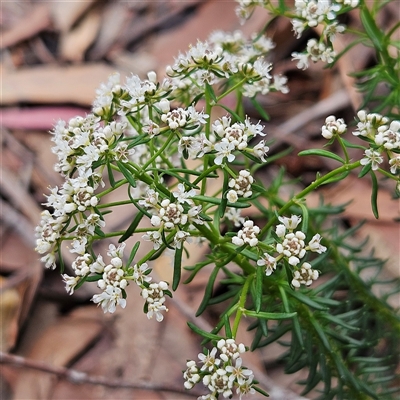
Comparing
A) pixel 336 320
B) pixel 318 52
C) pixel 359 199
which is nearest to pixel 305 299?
pixel 336 320

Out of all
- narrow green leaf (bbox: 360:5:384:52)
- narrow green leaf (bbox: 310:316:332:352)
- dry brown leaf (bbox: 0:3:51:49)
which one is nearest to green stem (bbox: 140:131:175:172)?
narrow green leaf (bbox: 310:316:332:352)

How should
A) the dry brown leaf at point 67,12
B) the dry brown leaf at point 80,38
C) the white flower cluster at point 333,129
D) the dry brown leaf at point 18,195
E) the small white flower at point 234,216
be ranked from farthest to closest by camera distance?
the dry brown leaf at point 67,12 → the dry brown leaf at point 80,38 → the dry brown leaf at point 18,195 → the small white flower at point 234,216 → the white flower cluster at point 333,129

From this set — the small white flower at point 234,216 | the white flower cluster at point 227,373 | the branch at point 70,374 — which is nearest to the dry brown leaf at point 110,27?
the branch at point 70,374

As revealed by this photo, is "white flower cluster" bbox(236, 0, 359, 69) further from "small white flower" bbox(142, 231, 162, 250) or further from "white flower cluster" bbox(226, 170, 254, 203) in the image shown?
"small white flower" bbox(142, 231, 162, 250)

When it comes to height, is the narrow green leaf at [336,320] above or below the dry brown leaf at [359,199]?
below

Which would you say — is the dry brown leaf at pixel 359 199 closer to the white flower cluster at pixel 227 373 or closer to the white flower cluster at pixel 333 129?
the white flower cluster at pixel 333 129

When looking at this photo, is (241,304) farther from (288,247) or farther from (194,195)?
(194,195)

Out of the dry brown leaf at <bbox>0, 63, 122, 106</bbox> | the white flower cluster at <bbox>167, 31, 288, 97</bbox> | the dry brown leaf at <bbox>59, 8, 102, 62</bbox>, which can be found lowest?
the white flower cluster at <bbox>167, 31, 288, 97</bbox>
